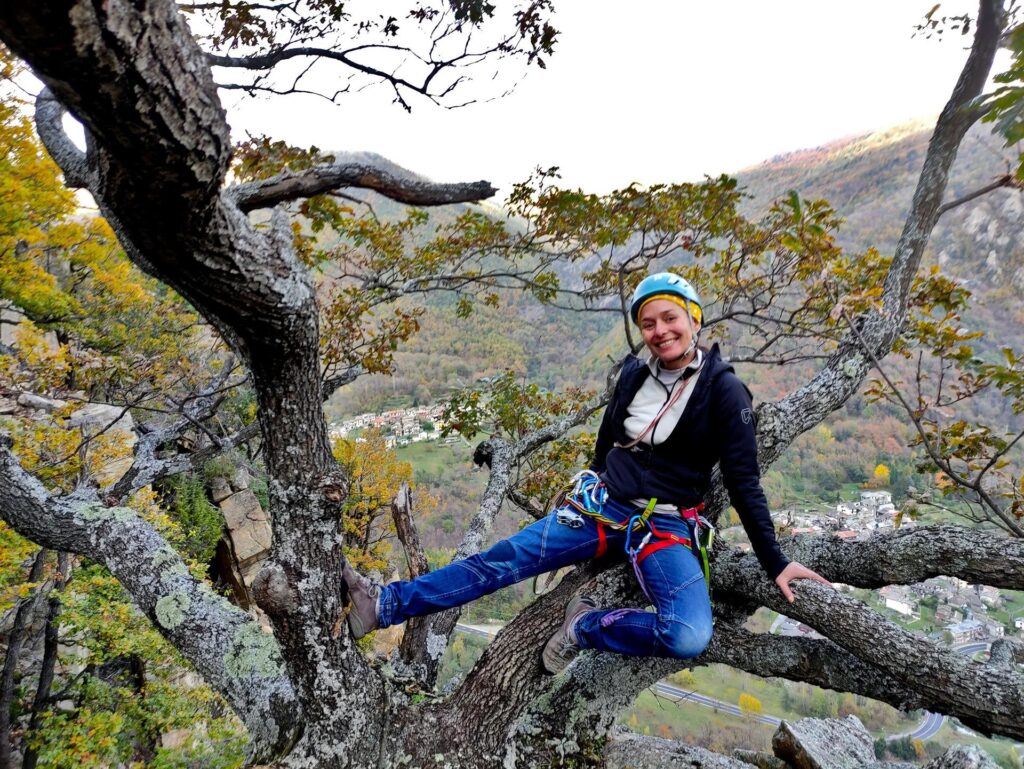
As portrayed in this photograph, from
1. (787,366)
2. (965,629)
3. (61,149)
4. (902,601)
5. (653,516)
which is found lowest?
(902,601)

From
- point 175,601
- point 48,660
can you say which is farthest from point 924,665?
point 48,660

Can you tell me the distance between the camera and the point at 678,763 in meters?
3.15

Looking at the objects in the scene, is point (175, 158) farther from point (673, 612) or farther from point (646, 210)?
point (646, 210)

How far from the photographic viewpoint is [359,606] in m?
2.44

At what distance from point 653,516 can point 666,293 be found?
113 centimetres

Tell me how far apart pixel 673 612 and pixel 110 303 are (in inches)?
562

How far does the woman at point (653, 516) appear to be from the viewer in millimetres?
2449

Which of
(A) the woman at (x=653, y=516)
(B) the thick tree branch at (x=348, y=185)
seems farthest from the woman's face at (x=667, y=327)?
(B) the thick tree branch at (x=348, y=185)

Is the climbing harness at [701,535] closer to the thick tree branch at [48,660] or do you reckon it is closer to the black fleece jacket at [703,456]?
the black fleece jacket at [703,456]

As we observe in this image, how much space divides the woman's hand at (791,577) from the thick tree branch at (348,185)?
2111mm

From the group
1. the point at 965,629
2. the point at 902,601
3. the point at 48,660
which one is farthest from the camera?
the point at 902,601

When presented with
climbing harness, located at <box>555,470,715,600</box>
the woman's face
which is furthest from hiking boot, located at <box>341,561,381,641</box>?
the woman's face

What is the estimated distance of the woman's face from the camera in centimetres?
272

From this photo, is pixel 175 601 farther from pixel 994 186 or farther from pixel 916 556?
pixel 994 186
